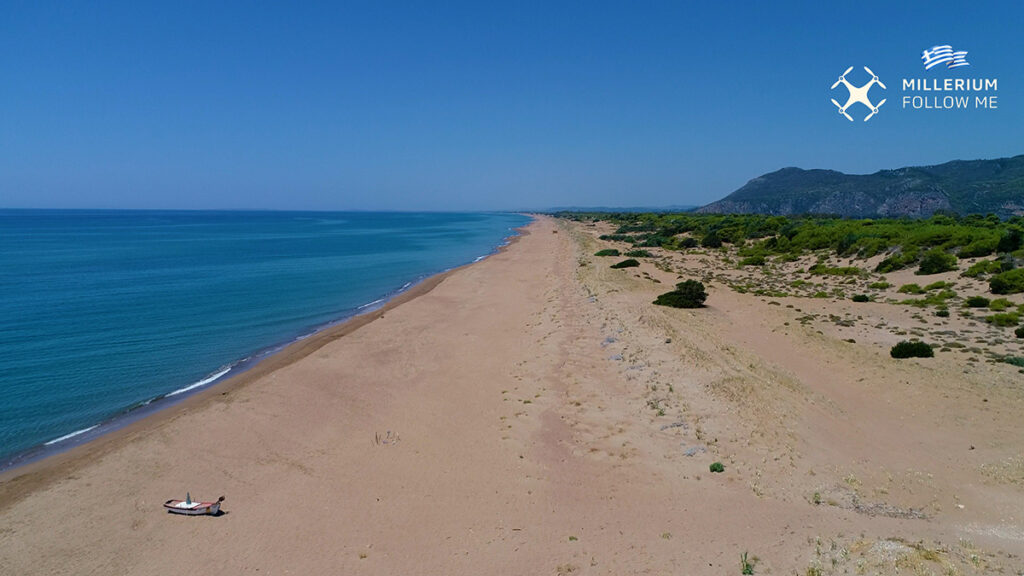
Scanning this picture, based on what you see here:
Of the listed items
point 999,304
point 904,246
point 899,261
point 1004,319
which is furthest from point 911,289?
point 904,246

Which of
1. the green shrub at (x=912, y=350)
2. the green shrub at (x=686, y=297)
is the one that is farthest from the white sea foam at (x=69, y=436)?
the green shrub at (x=912, y=350)

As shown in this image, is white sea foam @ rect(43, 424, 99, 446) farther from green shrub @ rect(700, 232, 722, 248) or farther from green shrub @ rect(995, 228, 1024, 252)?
green shrub @ rect(700, 232, 722, 248)

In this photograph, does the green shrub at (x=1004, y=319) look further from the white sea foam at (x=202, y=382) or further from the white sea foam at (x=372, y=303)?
the white sea foam at (x=372, y=303)

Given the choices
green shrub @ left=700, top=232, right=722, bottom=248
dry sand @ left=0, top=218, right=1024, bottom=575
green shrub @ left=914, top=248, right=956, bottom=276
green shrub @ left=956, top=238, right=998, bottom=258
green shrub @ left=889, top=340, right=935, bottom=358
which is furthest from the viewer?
green shrub @ left=700, top=232, right=722, bottom=248

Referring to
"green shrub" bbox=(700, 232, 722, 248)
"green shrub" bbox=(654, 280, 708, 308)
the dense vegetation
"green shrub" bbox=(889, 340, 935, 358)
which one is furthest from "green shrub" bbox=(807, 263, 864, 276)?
"green shrub" bbox=(889, 340, 935, 358)

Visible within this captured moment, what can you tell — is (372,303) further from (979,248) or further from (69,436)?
(979,248)

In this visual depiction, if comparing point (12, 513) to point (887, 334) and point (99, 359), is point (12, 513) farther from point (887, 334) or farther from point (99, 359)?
A: point (887, 334)
